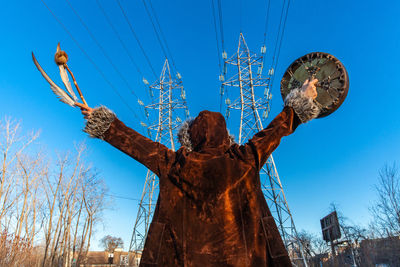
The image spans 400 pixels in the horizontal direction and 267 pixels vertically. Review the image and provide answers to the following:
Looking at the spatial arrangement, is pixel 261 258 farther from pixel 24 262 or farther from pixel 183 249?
pixel 24 262

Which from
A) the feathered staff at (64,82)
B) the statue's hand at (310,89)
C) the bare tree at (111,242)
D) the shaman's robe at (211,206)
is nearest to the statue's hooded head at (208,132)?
the shaman's robe at (211,206)

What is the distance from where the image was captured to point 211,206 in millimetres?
1312

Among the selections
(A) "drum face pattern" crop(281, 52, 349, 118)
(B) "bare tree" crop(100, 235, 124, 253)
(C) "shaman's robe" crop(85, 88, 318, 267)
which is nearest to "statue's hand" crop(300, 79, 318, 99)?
(A) "drum face pattern" crop(281, 52, 349, 118)

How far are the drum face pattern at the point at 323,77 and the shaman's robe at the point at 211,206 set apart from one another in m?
0.71

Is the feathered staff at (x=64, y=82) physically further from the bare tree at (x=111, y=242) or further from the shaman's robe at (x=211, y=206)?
the bare tree at (x=111, y=242)

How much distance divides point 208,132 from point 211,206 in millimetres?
476

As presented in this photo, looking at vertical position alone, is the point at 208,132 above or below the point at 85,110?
below

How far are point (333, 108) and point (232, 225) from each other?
4.29ft

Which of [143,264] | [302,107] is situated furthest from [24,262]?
[302,107]

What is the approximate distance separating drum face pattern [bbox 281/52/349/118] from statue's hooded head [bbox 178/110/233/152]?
0.80 m

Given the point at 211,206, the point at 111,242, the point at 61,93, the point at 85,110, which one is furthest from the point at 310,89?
the point at 111,242

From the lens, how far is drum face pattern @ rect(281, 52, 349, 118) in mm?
1989

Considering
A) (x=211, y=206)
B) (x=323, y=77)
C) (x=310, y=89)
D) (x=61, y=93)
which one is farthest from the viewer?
(x=323, y=77)

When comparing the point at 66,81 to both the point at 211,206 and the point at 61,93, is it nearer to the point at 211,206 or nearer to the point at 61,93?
the point at 61,93
